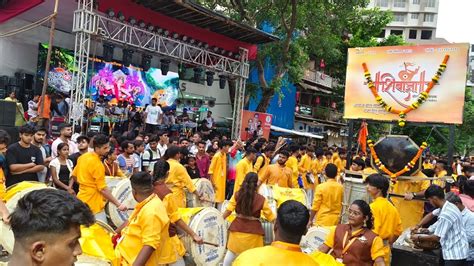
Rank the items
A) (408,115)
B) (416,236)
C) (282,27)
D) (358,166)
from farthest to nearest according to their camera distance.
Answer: (282,27)
(358,166)
(408,115)
(416,236)

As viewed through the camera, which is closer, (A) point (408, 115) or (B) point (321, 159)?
(A) point (408, 115)

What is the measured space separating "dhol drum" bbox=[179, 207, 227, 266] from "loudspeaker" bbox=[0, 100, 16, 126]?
436cm

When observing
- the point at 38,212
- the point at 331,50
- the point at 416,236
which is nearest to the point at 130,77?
the point at 331,50

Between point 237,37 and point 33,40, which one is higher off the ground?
point 237,37

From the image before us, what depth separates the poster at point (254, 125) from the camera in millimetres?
20375

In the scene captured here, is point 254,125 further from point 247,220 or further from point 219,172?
point 247,220

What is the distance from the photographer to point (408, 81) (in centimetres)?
824

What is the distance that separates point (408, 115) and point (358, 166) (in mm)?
1409

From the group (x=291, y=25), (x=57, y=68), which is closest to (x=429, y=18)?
(x=291, y=25)

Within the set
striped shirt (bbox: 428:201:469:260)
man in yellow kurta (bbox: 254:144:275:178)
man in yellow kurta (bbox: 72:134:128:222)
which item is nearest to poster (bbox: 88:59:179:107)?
man in yellow kurta (bbox: 254:144:275:178)

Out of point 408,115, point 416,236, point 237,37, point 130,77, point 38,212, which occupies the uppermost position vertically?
point 237,37

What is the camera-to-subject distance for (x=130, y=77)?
17141 mm

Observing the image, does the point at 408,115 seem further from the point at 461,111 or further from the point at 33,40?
the point at 33,40

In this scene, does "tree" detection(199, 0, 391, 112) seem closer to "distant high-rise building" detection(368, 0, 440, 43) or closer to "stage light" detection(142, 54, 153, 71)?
"stage light" detection(142, 54, 153, 71)
